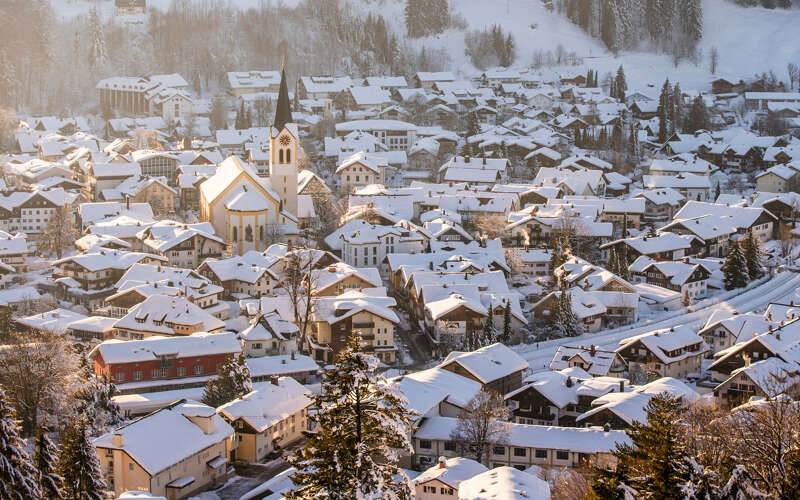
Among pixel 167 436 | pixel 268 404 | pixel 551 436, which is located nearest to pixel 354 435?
pixel 167 436

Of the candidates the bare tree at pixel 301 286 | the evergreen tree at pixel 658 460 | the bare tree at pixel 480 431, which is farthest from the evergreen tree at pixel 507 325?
the evergreen tree at pixel 658 460

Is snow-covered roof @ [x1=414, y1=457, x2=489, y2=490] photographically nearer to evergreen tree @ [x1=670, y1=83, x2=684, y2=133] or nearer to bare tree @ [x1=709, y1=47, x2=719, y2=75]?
evergreen tree @ [x1=670, y1=83, x2=684, y2=133]

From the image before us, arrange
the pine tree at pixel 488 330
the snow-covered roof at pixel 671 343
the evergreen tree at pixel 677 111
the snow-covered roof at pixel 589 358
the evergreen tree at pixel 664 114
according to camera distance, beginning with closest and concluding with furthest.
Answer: the snow-covered roof at pixel 589 358, the snow-covered roof at pixel 671 343, the pine tree at pixel 488 330, the evergreen tree at pixel 664 114, the evergreen tree at pixel 677 111

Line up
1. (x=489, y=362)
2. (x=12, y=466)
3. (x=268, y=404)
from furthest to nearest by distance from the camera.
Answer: (x=489, y=362), (x=268, y=404), (x=12, y=466)

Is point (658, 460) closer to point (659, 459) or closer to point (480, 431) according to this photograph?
point (659, 459)

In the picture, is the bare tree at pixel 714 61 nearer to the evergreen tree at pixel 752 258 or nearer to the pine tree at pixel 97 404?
the evergreen tree at pixel 752 258

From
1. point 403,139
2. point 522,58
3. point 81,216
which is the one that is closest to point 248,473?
point 81,216

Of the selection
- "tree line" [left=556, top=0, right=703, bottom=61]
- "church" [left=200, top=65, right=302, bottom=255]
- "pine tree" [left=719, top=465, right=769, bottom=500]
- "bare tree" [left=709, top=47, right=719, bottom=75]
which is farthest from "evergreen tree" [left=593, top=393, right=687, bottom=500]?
"tree line" [left=556, top=0, right=703, bottom=61]
